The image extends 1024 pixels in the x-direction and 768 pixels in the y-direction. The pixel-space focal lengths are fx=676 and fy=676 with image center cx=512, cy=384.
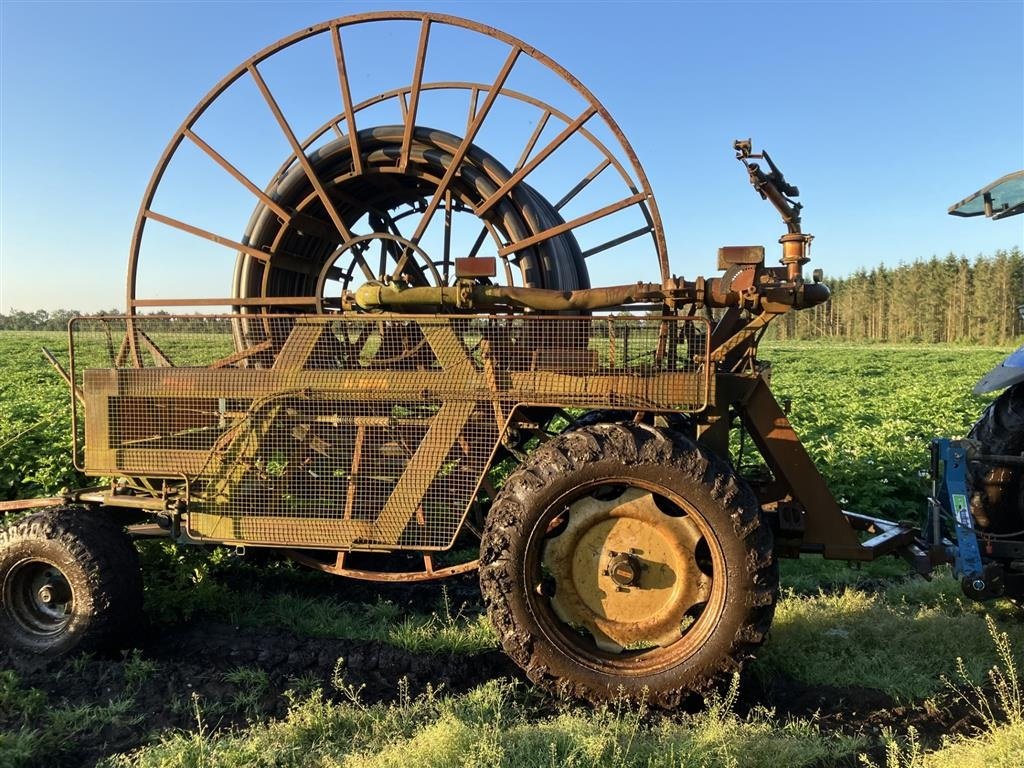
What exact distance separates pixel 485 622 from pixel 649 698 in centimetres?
140

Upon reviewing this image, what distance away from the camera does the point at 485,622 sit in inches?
171

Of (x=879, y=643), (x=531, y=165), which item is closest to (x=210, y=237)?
(x=531, y=165)

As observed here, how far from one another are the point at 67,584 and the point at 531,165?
12.5 ft

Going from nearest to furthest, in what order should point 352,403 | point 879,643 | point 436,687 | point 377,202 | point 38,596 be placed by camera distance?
point 436,687 → point 352,403 → point 879,643 → point 38,596 → point 377,202

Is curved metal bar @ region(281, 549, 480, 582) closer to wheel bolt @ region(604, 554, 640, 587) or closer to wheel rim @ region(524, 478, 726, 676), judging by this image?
wheel rim @ region(524, 478, 726, 676)

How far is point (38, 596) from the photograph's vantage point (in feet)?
13.5

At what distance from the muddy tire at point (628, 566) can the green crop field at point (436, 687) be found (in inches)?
8.3

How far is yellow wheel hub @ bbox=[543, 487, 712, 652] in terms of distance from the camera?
10.8 ft

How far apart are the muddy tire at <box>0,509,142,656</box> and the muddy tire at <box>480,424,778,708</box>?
2240 mm

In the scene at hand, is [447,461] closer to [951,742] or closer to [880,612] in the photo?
[951,742]

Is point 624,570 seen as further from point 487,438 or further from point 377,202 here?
point 377,202

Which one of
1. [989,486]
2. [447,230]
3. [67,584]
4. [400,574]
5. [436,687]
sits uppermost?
[447,230]

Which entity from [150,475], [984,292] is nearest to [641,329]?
[150,475]

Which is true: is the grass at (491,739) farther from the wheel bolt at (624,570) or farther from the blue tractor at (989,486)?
the blue tractor at (989,486)
